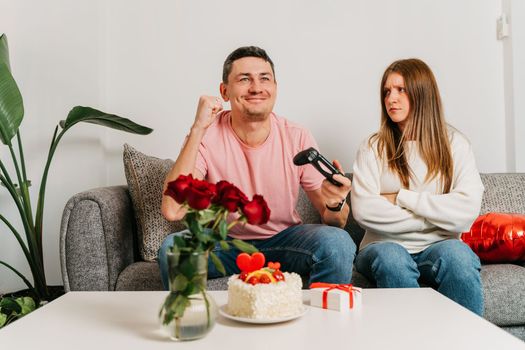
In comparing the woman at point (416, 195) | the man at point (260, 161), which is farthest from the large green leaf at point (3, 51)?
the woman at point (416, 195)

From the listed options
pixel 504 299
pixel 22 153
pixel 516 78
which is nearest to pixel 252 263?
pixel 504 299

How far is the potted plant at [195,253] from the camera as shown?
94 cm

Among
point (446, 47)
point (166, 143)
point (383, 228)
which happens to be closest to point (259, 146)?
point (383, 228)

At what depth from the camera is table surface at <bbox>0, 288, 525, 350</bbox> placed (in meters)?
0.93

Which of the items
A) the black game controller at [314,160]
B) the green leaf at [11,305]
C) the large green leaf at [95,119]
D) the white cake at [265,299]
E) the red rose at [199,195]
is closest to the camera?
the red rose at [199,195]

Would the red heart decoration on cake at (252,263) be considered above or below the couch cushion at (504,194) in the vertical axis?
above

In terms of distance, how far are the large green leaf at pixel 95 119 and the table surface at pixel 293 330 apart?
3.62 ft

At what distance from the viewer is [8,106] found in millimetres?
1975

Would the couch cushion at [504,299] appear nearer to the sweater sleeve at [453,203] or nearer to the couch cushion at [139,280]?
the sweater sleeve at [453,203]

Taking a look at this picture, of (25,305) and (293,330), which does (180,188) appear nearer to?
(293,330)

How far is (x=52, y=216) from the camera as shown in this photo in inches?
98.0

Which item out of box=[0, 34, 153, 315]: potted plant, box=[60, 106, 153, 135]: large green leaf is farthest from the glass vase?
box=[60, 106, 153, 135]: large green leaf

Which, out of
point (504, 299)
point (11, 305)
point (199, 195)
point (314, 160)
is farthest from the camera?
point (11, 305)

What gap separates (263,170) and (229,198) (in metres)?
0.98
